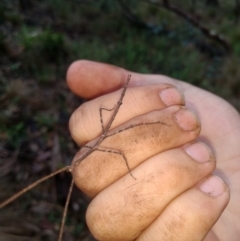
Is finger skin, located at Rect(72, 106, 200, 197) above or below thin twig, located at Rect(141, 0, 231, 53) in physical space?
above

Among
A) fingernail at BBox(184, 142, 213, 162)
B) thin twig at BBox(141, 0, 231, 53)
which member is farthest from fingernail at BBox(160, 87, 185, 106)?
thin twig at BBox(141, 0, 231, 53)

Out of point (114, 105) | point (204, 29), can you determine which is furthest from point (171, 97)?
point (204, 29)

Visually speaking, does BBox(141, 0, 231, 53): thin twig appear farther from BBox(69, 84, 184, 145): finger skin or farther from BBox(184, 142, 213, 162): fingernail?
BBox(184, 142, 213, 162): fingernail

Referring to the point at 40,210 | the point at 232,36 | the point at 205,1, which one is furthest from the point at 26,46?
the point at 205,1

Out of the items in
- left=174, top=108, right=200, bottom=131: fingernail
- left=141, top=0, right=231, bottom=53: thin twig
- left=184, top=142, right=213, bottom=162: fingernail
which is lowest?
left=141, top=0, right=231, bottom=53: thin twig

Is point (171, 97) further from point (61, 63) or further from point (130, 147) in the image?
point (61, 63)

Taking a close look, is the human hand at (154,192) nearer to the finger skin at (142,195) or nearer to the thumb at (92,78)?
the finger skin at (142,195)

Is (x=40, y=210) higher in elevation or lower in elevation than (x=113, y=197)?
lower

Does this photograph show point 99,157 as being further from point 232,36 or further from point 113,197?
point 232,36
